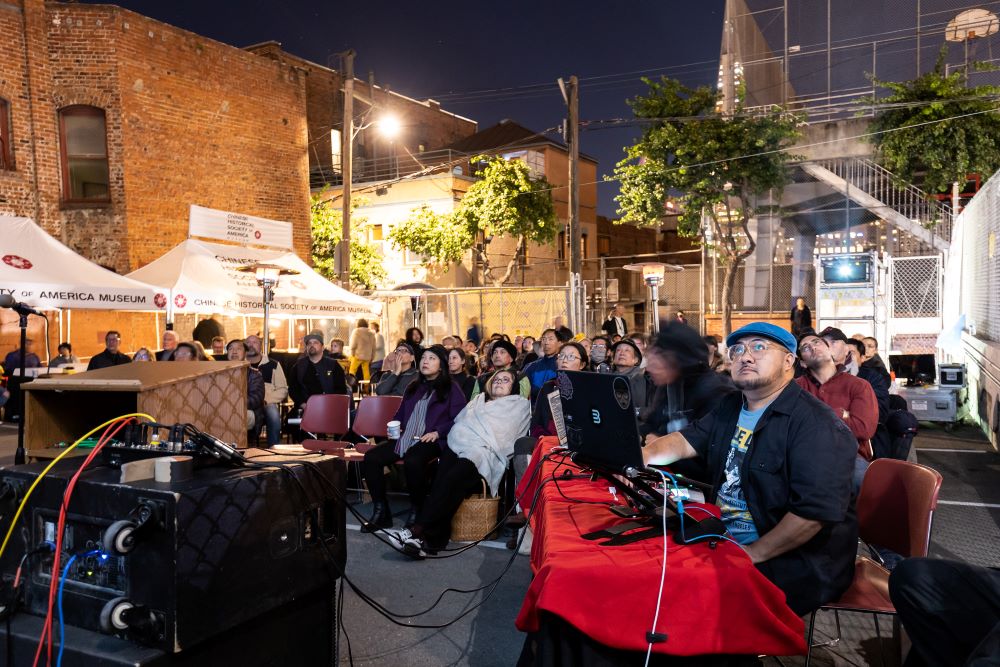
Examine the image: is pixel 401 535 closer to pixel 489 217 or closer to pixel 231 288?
pixel 231 288

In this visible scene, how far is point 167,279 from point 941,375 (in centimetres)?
1280

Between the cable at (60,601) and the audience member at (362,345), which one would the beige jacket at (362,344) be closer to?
the audience member at (362,345)

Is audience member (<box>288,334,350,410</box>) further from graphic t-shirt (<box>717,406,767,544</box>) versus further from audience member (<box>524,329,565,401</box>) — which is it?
graphic t-shirt (<box>717,406,767,544</box>)

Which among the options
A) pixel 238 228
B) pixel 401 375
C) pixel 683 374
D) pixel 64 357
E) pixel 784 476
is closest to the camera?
pixel 784 476

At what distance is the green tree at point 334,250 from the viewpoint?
25578 millimetres

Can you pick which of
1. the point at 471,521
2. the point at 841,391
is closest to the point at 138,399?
the point at 471,521

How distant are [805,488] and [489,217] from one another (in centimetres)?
2299

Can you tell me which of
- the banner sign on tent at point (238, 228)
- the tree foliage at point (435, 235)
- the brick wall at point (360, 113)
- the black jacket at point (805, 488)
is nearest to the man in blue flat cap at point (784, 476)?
the black jacket at point (805, 488)

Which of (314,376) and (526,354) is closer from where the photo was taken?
(314,376)

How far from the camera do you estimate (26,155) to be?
1609 cm

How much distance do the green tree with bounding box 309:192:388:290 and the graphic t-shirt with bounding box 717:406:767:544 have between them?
21862 millimetres

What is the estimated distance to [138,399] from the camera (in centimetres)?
375

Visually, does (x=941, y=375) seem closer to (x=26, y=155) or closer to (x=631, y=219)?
(x=631, y=219)

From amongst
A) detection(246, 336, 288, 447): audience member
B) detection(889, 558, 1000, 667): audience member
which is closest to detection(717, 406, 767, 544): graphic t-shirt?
detection(889, 558, 1000, 667): audience member
